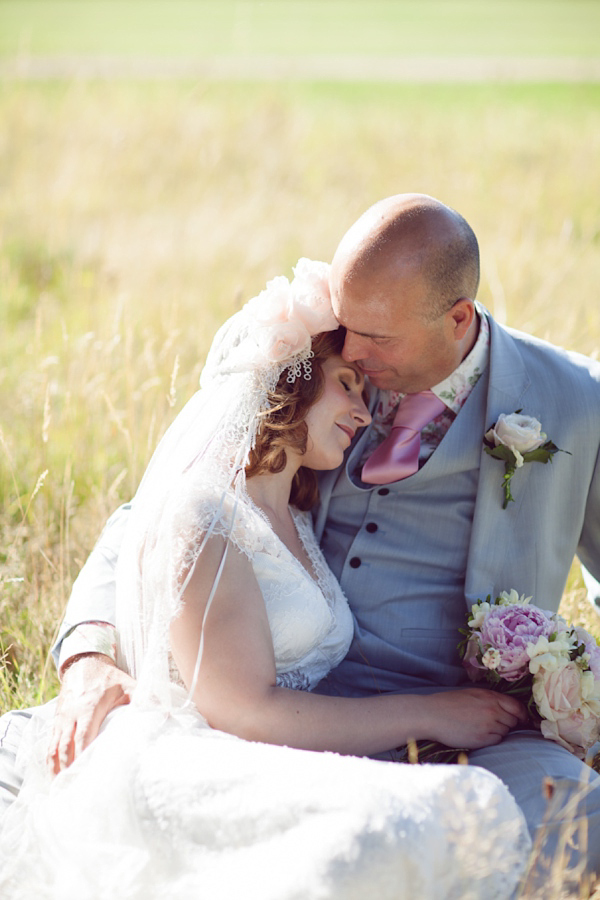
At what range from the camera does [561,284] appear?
22.1 feet

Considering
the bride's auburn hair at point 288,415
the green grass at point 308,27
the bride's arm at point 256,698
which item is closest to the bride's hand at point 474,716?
the bride's arm at point 256,698

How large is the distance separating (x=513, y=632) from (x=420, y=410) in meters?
0.90

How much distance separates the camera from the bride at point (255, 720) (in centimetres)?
201

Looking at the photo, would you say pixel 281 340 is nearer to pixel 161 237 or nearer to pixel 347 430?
pixel 347 430

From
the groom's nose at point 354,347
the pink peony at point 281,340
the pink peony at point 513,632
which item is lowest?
the pink peony at point 513,632

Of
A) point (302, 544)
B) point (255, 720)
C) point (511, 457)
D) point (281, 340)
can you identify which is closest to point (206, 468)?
point (281, 340)

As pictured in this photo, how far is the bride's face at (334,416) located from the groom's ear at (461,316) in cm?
37

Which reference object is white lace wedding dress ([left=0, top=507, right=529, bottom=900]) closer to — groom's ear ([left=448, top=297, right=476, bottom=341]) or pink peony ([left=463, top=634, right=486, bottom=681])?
pink peony ([left=463, top=634, right=486, bottom=681])

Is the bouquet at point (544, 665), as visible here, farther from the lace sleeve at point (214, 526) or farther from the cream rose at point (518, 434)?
the lace sleeve at point (214, 526)

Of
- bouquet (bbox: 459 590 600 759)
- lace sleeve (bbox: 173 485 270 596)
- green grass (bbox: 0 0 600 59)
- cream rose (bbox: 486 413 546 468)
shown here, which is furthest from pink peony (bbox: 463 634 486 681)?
green grass (bbox: 0 0 600 59)

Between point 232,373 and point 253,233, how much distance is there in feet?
18.8

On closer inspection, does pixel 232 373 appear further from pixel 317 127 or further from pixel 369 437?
pixel 317 127

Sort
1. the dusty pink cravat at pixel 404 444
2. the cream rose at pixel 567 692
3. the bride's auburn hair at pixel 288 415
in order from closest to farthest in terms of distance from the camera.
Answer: the cream rose at pixel 567 692 → the bride's auburn hair at pixel 288 415 → the dusty pink cravat at pixel 404 444

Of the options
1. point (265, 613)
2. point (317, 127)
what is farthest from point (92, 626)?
point (317, 127)
